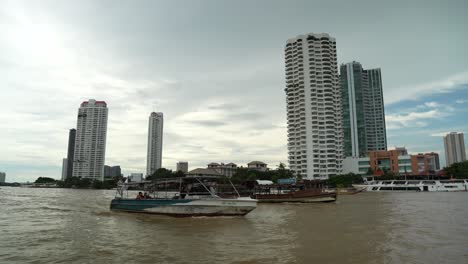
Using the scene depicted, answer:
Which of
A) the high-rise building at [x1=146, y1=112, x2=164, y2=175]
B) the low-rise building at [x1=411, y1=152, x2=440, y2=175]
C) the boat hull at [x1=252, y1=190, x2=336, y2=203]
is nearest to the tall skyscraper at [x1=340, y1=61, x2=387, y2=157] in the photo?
the low-rise building at [x1=411, y1=152, x2=440, y2=175]

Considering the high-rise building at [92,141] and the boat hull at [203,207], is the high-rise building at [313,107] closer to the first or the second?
the boat hull at [203,207]

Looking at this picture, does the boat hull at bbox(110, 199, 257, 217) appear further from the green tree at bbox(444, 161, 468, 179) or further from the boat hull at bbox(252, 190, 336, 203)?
the green tree at bbox(444, 161, 468, 179)

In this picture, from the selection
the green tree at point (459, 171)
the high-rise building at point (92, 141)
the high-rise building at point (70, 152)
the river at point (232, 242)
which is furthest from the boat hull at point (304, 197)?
the high-rise building at point (70, 152)

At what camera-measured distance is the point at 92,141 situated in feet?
472

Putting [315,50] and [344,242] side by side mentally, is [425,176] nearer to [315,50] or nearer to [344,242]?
[315,50]

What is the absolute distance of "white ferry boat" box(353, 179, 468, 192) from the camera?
59.8 meters

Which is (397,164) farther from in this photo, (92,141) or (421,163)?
(92,141)

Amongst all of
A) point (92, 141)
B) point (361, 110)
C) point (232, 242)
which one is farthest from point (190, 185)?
point (92, 141)

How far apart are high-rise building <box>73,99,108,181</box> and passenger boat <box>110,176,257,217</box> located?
13431 cm

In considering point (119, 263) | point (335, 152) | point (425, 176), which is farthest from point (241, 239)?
point (335, 152)

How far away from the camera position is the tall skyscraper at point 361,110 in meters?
130

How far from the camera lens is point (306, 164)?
93.3m

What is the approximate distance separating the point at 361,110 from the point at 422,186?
74522mm

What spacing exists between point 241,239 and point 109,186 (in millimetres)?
115869
